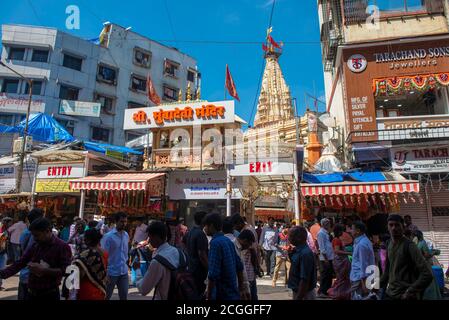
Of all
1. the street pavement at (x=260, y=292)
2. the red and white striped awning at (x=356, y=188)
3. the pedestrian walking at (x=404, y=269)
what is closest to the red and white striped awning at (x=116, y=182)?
the street pavement at (x=260, y=292)

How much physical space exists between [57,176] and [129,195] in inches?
166

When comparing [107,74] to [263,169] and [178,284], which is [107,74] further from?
[178,284]

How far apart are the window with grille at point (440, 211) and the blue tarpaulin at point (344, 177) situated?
305 centimetres

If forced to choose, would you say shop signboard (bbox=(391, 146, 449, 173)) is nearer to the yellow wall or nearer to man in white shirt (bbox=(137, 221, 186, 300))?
the yellow wall

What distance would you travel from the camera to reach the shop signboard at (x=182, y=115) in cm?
1447

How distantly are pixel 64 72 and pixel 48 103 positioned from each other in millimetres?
3189

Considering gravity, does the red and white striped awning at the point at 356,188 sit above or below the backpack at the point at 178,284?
above

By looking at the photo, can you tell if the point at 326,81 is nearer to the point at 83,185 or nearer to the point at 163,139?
the point at 163,139

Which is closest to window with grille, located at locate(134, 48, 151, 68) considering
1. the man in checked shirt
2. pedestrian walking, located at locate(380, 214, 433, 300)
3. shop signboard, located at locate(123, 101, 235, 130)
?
shop signboard, located at locate(123, 101, 235, 130)

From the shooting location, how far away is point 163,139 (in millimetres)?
16078

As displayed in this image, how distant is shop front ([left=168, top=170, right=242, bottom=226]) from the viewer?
45.3ft

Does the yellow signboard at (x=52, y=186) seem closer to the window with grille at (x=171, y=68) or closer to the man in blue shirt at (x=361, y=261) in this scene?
the man in blue shirt at (x=361, y=261)

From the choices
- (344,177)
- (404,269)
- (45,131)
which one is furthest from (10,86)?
(404,269)

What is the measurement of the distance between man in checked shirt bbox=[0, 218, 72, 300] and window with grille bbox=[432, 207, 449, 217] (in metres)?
13.6
